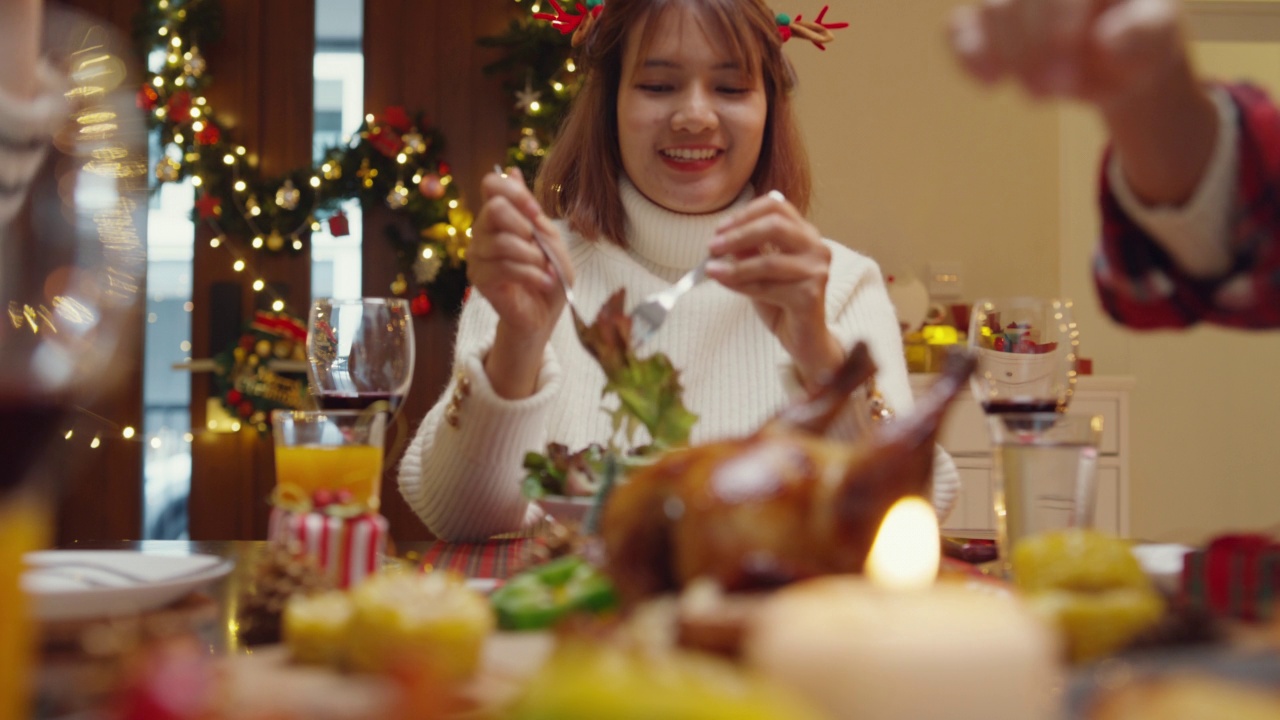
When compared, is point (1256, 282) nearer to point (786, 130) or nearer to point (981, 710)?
point (981, 710)

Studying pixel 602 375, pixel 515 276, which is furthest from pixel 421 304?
pixel 515 276

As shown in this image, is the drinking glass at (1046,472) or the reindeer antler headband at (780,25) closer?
the drinking glass at (1046,472)

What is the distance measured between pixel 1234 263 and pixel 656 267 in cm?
134

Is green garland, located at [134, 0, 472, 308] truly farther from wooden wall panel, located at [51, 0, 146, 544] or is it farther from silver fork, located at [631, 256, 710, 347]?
silver fork, located at [631, 256, 710, 347]

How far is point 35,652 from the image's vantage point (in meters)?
0.58

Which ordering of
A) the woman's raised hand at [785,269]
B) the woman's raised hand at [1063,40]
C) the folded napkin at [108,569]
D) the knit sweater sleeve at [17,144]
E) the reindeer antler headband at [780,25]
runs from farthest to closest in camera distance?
the reindeer antler headband at [780,25], the woman's raised hand at [785,269], the knit sweater sleeve at [17,144], the folded napkin at [108,569], the woman's raised hand at [1063,40]

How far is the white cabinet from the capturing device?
3.21 m

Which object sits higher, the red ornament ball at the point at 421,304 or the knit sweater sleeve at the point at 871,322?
the red ornament ball at the point at 421,304

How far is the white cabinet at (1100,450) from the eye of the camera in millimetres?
3213

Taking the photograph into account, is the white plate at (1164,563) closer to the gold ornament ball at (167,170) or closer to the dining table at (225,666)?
the dining table at (225,666)

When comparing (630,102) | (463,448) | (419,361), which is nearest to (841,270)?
(630,102)

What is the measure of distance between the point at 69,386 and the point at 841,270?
1.62m

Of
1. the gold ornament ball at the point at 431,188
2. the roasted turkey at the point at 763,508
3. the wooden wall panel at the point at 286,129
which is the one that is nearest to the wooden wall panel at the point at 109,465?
the wooden wall panel at the point at 286,129

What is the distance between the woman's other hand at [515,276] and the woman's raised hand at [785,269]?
18 centimetres
